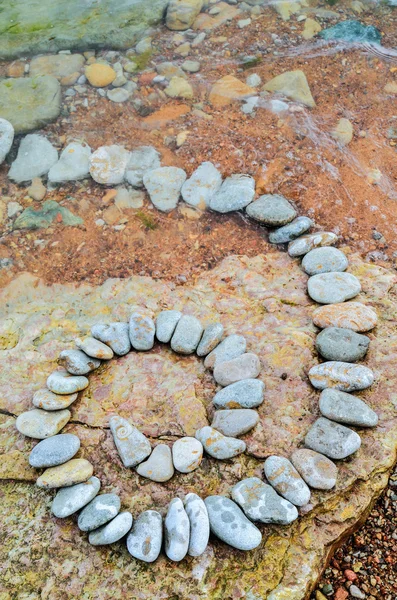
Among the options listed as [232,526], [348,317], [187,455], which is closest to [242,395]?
[187,455]

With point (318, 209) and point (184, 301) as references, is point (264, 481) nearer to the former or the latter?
point (184, 301)

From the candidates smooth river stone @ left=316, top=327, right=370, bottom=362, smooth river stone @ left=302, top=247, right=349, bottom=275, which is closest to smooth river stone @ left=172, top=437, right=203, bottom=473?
smooth river stone @ left=316, top=327, right=370, bottom=362

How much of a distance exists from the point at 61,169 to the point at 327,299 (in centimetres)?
218

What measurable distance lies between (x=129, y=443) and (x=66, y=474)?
1.03ft

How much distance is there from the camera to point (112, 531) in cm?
221

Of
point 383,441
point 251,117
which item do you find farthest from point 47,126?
point 383,441

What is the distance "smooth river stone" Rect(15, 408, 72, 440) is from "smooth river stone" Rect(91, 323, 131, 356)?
0.45 m

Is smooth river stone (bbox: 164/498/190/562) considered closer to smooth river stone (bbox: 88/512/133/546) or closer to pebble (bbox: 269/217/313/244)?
smooth river stone (bbox: 88/512/133/546)

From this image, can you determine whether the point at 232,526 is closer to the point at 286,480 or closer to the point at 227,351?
the point at 286,480

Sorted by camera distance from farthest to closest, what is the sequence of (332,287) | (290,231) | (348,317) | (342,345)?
(290,231) < (332,287) < (348,317) < (342,345)

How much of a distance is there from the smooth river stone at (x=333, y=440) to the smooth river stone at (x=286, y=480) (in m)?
0.16

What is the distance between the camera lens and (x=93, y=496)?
2.35 m

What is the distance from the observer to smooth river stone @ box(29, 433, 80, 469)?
95.9 inches

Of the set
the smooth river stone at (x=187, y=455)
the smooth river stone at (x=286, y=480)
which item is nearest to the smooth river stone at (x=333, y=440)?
the smooth river stone at (x=286, y=480)
